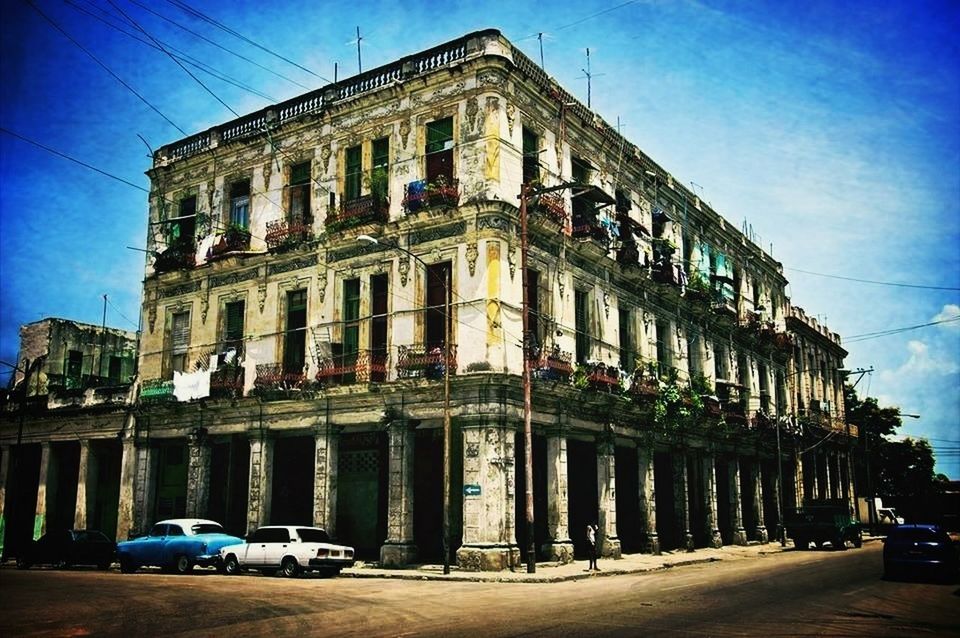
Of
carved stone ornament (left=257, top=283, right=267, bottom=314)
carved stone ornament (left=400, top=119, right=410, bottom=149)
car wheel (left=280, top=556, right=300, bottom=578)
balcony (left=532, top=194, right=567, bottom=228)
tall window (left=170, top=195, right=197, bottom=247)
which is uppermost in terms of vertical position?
carved stone ornament (left=400, top=119, right=410, bottom=149)

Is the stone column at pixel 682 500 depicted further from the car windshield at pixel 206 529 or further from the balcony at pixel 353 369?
the car windshield at pixel 206 529

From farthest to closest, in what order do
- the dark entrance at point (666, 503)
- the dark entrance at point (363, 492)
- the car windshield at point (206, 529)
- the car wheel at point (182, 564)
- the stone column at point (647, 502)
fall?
the dark entrance at point (666, 503)
the stone column at point (647, 502)
the dark entrance at point (363, 492)
the car windshield at point (206, 529)
the car wheel at point (182, 564)

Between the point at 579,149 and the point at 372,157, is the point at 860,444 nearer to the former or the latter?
the point at 579,149

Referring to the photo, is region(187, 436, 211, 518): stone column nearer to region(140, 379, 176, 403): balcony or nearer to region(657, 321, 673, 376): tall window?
region(140, 379, 176, 403): balcony

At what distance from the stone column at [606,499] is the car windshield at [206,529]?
Result: 1349 centimetres

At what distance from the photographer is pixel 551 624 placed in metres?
11.7

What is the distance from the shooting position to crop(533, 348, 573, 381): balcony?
2542cm

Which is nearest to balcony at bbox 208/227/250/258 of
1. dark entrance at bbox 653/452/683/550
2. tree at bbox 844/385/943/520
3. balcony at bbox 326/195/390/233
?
balcony at bbox 326/195/390/233

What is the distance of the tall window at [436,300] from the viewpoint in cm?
2638

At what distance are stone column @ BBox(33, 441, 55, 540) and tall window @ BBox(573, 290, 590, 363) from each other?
82.4 feet

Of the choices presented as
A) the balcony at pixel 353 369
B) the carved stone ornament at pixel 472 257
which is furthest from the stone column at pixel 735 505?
the balcony at pixel 353 369

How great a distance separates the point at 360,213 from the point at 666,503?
64.3 feet

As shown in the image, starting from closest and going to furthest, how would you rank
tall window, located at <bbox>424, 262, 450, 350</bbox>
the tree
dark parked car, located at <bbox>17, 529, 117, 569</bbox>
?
tall window, located at <bbox>424, 262, 450, 350</bbox>
dark parked car, located at <bbox>17, 529, 117, 569</bbox>
the tree

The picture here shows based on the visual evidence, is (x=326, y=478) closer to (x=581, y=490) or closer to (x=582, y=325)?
(x=581, y=490)
